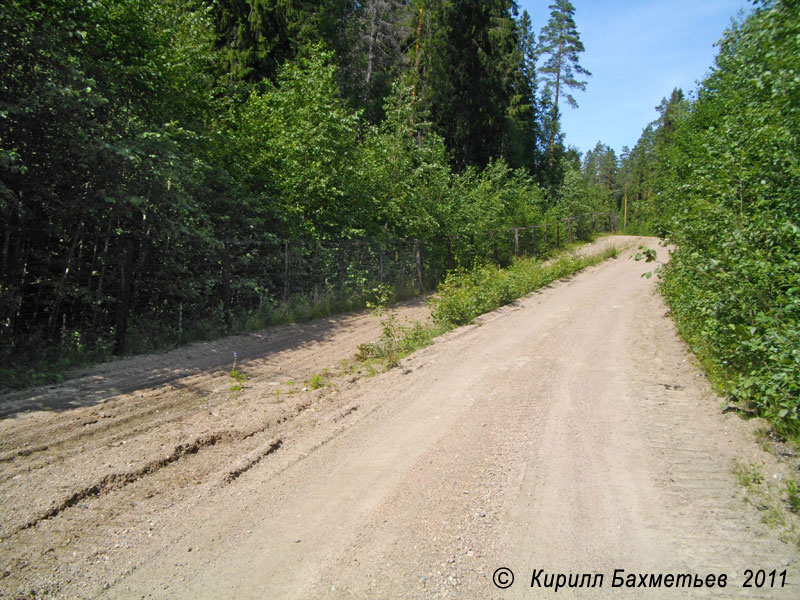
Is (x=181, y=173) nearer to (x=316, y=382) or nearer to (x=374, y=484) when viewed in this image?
(x=316, y=382)

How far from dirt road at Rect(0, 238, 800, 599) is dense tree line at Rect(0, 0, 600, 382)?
199 centimetres

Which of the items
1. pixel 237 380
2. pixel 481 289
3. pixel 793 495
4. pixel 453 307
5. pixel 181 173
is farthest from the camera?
pixel 481 289

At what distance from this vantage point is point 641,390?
666 centimetres

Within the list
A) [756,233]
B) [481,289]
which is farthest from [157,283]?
[756,233]

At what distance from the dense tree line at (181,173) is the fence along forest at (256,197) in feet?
0.15

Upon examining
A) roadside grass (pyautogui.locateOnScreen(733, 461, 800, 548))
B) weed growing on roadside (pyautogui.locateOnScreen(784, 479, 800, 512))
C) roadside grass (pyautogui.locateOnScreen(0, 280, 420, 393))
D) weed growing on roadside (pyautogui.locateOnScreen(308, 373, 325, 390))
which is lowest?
roadside grass (pyautogui.locateOnScreen(733, 461, 800, 548))

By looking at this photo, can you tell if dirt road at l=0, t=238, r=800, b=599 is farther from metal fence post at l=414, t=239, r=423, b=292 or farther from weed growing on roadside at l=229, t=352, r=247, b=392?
metal fence post at l=414, t=239, r=423, b=292

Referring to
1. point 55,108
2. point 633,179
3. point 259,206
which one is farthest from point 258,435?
point 633,179

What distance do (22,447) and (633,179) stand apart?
90093 mm

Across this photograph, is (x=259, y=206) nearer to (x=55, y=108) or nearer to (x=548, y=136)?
(x=55, y=108)

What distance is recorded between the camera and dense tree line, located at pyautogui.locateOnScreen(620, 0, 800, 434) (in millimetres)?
4441

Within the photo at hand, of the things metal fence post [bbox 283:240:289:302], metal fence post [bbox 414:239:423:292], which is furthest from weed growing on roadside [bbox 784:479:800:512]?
metal fence post [bbox 414:239:423:292]

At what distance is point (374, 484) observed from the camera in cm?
416

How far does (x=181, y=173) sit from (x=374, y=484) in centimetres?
636
